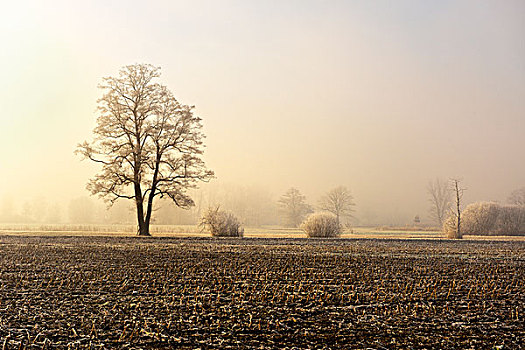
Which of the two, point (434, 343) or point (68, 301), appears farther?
point (68, 301)

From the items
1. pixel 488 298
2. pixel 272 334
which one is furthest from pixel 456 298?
pixel 272 334

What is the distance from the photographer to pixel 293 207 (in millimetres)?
81938

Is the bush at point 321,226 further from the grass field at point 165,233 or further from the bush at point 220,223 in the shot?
the bush at point 220,223

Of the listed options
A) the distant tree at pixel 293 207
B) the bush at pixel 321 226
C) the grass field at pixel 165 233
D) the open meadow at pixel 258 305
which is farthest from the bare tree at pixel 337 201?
the open meadow at pixel 258 305

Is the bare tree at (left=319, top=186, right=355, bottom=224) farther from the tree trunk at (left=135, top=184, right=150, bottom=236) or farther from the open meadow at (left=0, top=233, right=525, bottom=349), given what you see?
the open meadow at (left=0, top=233, right=525, bottom=349)

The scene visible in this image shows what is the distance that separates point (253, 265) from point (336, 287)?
186 inches

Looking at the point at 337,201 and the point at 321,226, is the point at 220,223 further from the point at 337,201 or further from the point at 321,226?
the point at 337,201

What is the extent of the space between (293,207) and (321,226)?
42.7 m

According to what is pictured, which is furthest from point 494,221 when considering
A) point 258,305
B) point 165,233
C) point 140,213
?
point 258,305

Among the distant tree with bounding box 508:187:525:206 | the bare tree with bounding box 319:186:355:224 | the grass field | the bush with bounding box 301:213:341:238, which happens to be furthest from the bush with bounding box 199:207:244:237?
the distant tree with bounding box 508:187:525:206

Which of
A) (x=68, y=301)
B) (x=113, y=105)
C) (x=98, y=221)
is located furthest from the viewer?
(x=98, y=221)

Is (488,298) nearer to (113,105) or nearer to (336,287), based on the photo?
(336,287)

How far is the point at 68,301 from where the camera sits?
984cm

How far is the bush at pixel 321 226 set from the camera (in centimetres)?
3922
